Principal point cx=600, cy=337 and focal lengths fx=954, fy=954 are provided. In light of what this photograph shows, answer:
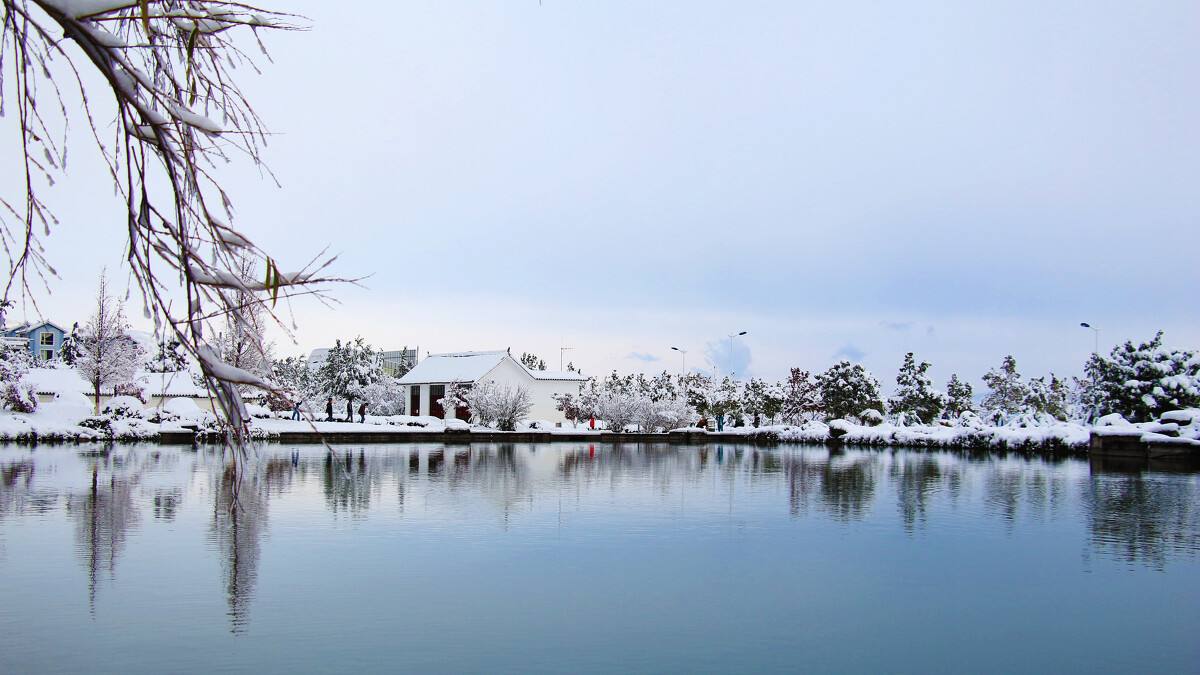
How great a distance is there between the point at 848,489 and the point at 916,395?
3357 centimetres

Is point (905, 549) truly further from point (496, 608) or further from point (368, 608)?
point (368, 608)

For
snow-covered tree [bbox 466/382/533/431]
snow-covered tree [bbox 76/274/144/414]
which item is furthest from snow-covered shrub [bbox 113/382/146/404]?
snow-covered tree [bbox 466/382/533/431]

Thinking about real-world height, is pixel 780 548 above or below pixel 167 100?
below

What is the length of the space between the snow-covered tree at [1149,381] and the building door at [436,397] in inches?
1647

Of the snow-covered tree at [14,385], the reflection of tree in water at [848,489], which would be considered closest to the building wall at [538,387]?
the snow-covered tree at [14,385]

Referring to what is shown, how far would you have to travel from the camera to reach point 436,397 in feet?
214

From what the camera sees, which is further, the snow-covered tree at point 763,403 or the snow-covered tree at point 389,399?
the snow-covered tree at point 389,399

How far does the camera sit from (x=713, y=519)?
13.3 metres

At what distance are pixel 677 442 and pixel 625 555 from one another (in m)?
37.7

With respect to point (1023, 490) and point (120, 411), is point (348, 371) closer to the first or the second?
point (120, 411)

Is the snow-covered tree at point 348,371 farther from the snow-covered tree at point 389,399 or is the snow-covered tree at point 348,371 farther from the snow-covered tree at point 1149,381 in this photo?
the snow-covered tree at point 1149,381

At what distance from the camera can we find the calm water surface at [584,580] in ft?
21.5

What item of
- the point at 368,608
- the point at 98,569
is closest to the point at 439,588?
the point at 368,608

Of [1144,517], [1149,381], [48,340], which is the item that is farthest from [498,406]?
[48,340]
